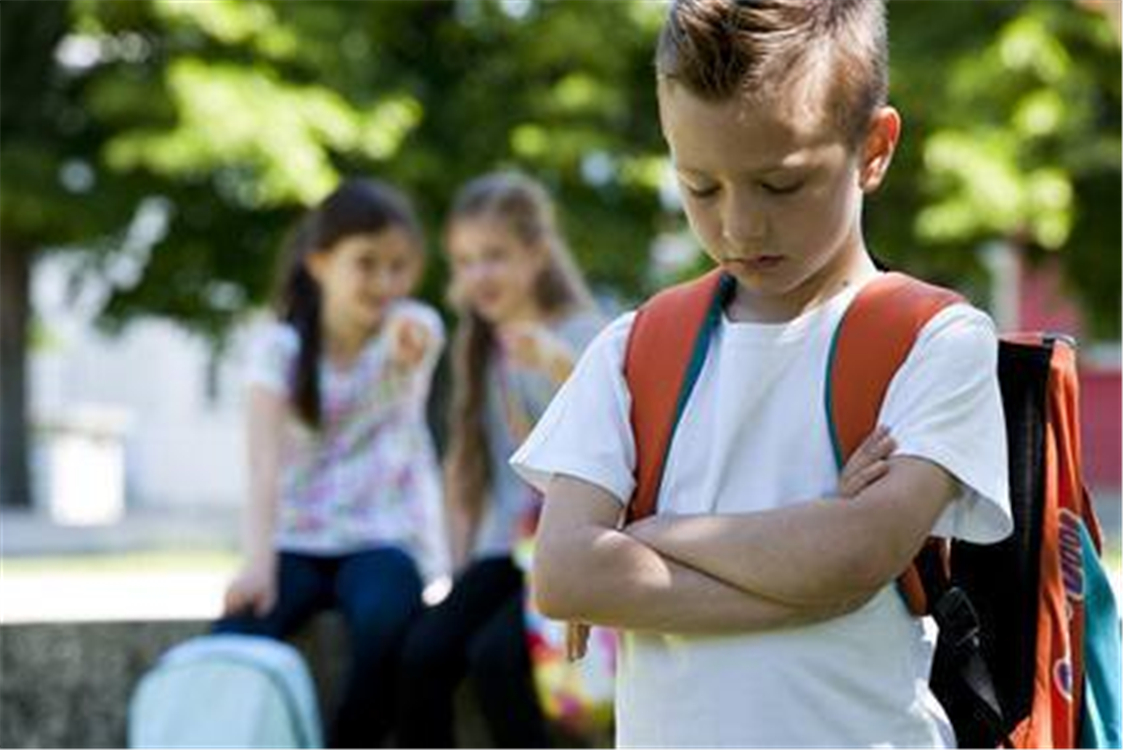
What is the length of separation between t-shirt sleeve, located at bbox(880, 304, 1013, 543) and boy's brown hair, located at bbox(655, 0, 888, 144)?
0.79 feet

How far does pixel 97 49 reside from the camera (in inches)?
936

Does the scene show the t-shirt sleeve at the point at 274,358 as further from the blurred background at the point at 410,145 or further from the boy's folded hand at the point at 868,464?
the blurred background at the point at 410,145

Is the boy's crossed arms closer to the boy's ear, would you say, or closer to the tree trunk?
the boy's ear

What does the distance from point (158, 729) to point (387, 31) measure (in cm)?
1855

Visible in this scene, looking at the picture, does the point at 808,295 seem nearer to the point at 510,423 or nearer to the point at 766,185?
the point at 766,185

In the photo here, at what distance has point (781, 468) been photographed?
2699 mm

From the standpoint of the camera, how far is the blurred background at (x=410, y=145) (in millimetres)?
21000

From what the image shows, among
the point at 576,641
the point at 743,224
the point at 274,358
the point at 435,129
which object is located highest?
the point at 743,224

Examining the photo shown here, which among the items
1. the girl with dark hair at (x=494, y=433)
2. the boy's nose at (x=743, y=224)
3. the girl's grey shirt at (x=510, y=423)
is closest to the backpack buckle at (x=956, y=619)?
the boy's nose at (x=743, y=224)

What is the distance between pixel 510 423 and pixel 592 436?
10.6 ft

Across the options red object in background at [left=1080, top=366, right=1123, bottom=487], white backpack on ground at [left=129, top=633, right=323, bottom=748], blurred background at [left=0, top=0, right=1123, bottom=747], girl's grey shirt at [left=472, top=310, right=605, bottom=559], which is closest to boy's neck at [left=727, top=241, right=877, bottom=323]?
white backpack on ground at [left=129, top=633, right=323, bottom=748]

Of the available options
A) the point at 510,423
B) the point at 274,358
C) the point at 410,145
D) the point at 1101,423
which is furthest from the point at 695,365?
the point at 1101,423

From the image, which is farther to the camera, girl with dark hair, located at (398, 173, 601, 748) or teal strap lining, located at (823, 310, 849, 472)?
girl with dark hair, located at (398, 173, 601, 748)

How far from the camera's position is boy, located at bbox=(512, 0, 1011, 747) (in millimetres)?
2629
